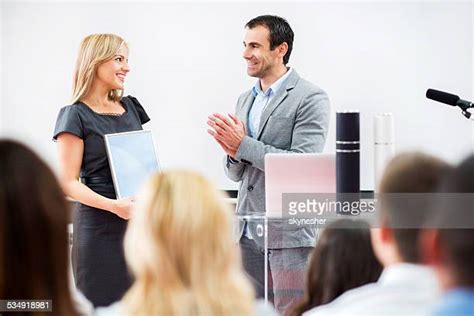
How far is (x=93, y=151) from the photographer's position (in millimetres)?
2848

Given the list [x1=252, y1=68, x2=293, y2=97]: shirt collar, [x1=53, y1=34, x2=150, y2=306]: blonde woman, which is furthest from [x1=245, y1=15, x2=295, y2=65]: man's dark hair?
[x1=53, y1=34, x2=150, y2=306]: blonde woman

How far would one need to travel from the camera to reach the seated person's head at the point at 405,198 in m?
1.41

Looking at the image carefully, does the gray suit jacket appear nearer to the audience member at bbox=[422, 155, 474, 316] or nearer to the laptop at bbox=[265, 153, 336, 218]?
the laptop at bbox=[265, 153, 336, 218]

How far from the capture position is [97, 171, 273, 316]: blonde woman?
1354 mm

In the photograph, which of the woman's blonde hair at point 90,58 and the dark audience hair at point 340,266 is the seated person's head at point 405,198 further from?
the woman's blonde hair at point 90,58

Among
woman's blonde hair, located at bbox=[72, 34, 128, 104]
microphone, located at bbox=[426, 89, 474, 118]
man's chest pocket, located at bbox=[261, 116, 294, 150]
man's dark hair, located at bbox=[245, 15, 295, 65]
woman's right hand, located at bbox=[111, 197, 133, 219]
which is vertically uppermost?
man's dark hair, located at bbox=[245, 15, 295, 65]

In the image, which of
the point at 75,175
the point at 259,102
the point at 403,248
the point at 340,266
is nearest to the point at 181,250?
the point at 403,248

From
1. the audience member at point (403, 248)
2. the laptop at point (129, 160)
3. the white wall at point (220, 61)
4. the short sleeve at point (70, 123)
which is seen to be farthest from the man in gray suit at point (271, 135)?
the white wall at point (220, 61)

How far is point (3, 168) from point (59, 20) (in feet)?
10.7

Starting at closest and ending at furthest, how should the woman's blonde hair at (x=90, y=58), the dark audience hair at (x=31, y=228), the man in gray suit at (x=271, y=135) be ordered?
the dark audience hair at (x=31, y=228) < the man in gray suit at (x=271, y=135) < the woman's blonde hair at (x=90, y=58)

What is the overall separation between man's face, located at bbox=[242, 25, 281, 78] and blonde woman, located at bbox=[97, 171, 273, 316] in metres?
1.74

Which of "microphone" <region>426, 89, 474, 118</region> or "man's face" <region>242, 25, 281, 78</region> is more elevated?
"man's face" <region>242, 25, 281, 78</region>

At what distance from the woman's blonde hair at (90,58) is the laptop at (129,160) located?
35cm

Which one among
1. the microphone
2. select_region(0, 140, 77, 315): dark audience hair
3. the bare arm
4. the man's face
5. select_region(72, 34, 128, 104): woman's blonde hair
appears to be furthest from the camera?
the man's face
